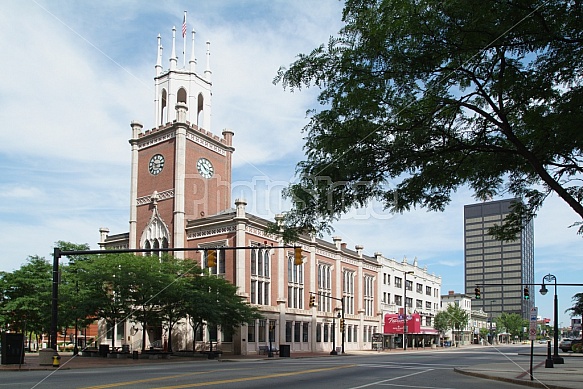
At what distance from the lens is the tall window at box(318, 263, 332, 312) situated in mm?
70875

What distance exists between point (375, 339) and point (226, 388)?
6903 cm

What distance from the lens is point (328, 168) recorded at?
47.3 ft

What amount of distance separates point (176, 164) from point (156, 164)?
4235mm

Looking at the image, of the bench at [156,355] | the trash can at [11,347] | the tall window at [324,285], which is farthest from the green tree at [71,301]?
the tall window at [324,285]

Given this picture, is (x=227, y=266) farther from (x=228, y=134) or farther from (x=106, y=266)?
(x=228, y=134)

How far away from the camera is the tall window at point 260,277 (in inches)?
2304

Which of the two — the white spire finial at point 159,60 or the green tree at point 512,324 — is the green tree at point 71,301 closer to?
the white spire finial at point 159,60

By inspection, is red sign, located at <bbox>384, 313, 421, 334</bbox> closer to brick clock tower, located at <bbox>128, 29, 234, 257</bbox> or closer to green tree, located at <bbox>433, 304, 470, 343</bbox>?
green tree, located at <bbox>433, 304, 470, 343</bbox>

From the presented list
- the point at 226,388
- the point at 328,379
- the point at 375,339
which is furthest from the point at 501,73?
the point at 375,339

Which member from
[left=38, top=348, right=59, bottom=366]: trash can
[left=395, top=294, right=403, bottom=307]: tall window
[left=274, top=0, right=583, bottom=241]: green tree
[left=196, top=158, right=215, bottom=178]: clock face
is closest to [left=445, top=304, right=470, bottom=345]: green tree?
[left=395, top=294, right=403, bottom=307]: tall window

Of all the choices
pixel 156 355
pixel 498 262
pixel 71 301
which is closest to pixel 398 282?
pixel 156 355

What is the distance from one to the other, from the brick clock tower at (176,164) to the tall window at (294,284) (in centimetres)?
1054

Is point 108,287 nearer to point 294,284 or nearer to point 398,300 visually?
point 294,284

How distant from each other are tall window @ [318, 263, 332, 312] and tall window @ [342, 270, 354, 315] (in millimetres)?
3756
